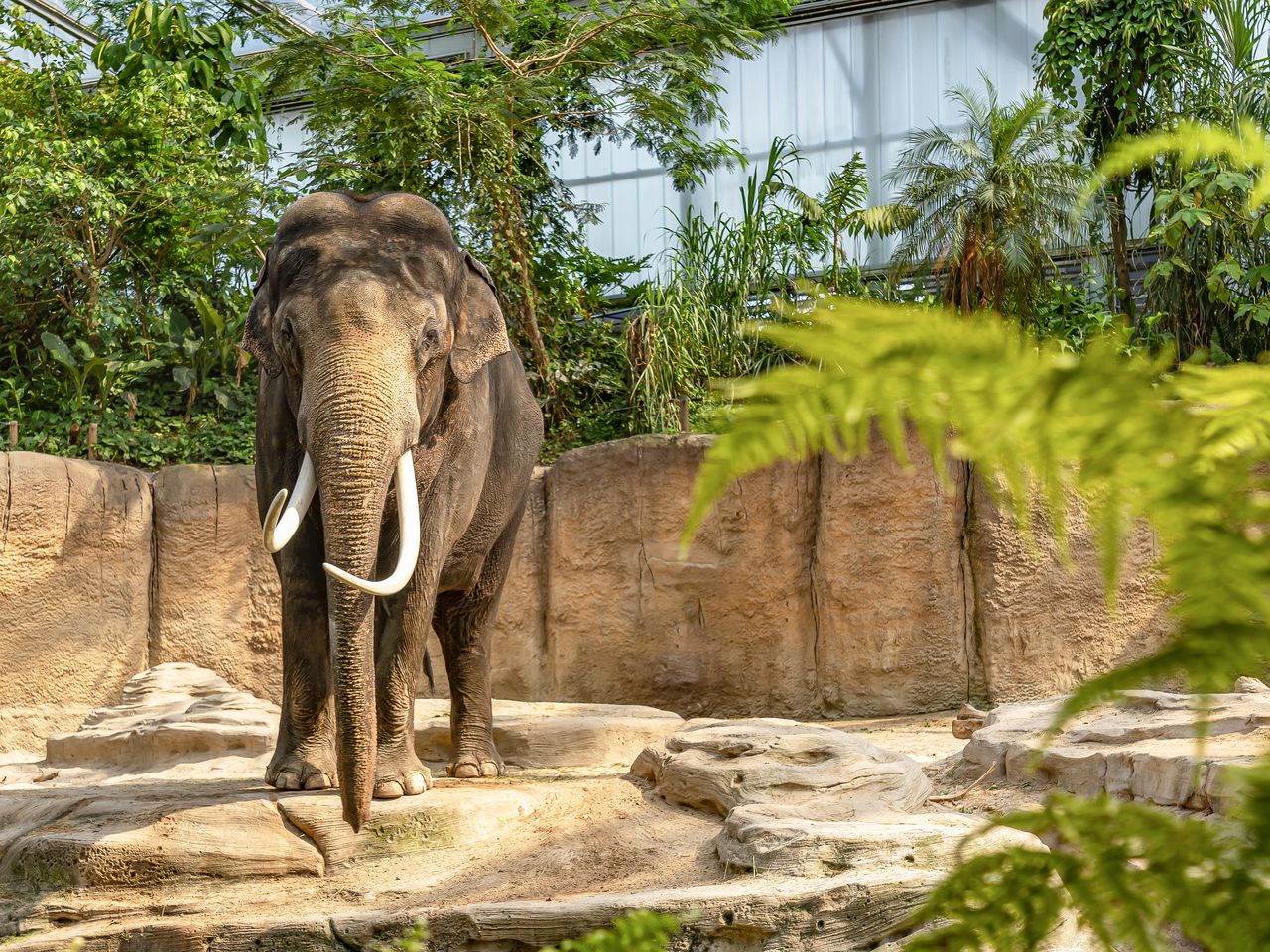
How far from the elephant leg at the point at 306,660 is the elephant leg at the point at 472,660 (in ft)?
2.95

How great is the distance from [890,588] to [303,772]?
4.67 m

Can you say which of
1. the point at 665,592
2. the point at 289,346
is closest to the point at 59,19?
the point at 665,592

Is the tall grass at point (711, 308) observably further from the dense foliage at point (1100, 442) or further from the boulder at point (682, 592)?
the dense foliage at point (1100, 442)

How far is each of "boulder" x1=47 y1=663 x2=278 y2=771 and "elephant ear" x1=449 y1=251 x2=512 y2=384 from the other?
2241 mm

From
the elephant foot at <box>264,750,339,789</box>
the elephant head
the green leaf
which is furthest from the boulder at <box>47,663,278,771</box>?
the green leaf

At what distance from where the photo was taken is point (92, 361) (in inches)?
465

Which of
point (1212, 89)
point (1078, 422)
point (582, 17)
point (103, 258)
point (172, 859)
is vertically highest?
point (582, 17)

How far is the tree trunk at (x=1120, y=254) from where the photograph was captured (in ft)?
43.6

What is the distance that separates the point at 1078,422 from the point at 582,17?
13.3 meters

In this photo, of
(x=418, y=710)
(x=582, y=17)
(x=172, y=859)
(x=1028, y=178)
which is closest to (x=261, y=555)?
(x=418, y=710)

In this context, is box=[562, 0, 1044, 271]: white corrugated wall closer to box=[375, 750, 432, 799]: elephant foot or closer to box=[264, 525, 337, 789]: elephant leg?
box=[264, 525, 337, 789]: elephant leg

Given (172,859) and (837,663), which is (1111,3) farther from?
(172,859)

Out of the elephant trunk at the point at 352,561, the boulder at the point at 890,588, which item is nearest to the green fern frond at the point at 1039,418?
the elephant trunk at the point at 352,561

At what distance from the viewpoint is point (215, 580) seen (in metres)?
8.98
